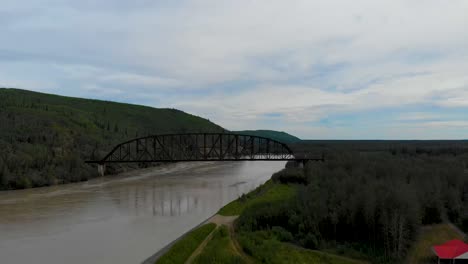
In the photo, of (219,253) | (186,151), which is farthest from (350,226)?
(186,151)

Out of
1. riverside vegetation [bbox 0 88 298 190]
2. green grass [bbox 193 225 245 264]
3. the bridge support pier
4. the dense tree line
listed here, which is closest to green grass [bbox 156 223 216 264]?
green grass [bbox 193 225 245 264]

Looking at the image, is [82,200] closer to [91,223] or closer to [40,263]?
[91,223]

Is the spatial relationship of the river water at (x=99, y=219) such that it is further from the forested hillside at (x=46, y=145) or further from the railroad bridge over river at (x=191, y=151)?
the railroad bridge over river at (x=191, y=151)

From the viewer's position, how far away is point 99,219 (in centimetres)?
3247

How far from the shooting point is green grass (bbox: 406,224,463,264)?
65.1ft

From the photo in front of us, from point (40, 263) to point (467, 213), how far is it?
25.2 meters

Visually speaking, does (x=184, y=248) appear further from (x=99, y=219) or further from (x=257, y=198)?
(x=257, y=198)

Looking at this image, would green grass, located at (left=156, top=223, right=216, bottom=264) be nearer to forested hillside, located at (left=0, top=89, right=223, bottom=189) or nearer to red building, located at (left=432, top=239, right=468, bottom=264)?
red building, located at (left=432, top=239, right=468, bottom=264)

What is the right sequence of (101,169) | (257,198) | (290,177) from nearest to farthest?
(257,198), (290,177), (101,169)

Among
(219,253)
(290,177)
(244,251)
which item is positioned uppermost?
(290,177)

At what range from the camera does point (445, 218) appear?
2550cm

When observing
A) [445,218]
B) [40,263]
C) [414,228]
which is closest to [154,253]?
[40,263]

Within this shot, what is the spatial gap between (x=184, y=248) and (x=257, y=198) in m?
16.8

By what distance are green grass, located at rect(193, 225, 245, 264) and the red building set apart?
9.64 m
